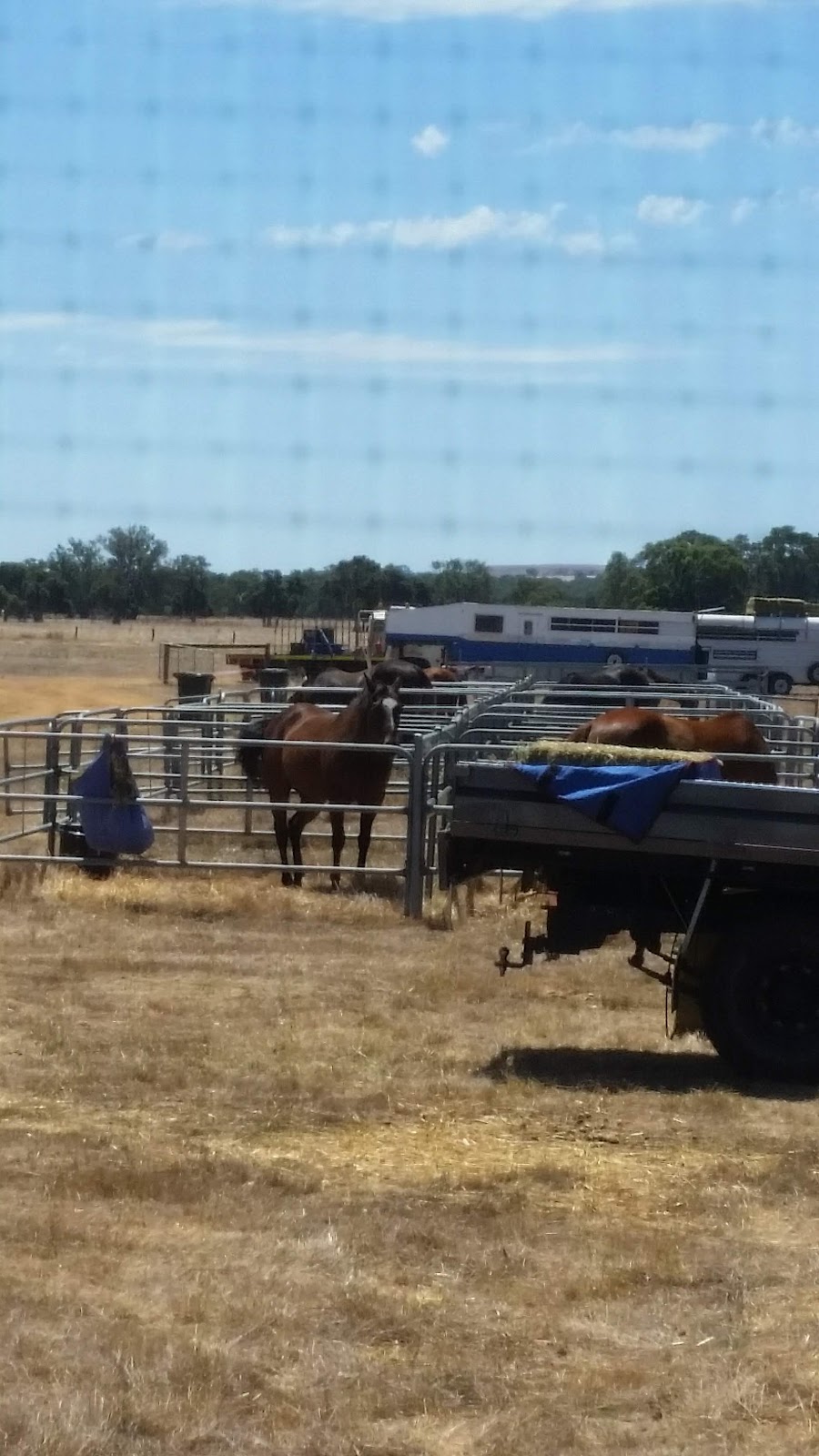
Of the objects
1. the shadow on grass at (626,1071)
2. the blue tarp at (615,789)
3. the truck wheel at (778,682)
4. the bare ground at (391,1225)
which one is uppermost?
the blue tarp at (615,789)

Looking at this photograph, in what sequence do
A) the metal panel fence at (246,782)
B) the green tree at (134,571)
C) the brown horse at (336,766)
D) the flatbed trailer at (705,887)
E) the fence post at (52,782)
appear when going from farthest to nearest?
the green tree at (134,571), the fence post at (52,782), the brown horse at (336,766), the metal panel fence at (246,782), the flatbed trailer at (705,887)

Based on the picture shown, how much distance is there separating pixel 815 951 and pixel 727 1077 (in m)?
0.71

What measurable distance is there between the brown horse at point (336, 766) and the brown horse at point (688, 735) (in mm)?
2214

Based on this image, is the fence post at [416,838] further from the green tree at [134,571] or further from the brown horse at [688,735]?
the green tree at [134,571]

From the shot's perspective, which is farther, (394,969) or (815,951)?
(394,969)

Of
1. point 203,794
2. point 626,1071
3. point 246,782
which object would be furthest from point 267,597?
point 626,1071

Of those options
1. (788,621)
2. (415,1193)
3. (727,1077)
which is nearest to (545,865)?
(727,1077)

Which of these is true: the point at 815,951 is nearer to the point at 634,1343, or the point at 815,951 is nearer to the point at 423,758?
the point at 634,1343

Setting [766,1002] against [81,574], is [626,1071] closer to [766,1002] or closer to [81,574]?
[766,1002]

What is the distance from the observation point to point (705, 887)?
7.40 meters

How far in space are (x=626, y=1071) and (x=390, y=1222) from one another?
2526 millimetres

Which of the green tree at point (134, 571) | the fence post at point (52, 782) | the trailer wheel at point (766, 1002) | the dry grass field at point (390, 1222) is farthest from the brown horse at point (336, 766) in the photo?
the green tree at point (134, 571)

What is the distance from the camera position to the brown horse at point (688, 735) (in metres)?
11.7

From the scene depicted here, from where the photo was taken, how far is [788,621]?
55.3m
